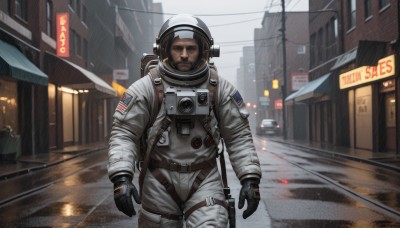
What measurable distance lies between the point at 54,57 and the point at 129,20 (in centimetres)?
3367

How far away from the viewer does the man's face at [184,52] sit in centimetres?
318

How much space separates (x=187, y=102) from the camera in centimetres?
301

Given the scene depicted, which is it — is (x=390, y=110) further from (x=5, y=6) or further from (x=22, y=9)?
(x=22, y=9)

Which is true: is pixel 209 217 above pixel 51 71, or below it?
below

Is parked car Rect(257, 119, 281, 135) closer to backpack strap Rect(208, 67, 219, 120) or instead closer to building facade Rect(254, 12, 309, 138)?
building facade Rect(254, 12, 309, 138)

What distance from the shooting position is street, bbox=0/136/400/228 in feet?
22.5

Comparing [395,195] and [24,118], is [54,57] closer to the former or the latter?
[24,118]

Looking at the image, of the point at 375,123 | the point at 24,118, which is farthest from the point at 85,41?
the point at 375,123

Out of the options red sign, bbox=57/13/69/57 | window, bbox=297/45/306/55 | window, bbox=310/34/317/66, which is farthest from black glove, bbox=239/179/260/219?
→ window, bbox=297/45/306/55

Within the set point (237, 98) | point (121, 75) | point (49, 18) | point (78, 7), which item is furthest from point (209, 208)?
point (121, 75)

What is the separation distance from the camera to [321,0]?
99.3 ft

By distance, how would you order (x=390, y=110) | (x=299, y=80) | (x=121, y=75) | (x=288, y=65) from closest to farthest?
1. (x=390, y=110)
2. (x=299, y=80)
3. (x=121, y=75)
4. (x=288, y=65)

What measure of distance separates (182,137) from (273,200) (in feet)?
19.0

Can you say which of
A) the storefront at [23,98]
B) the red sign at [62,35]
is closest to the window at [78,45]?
the red sign at [62,35]
